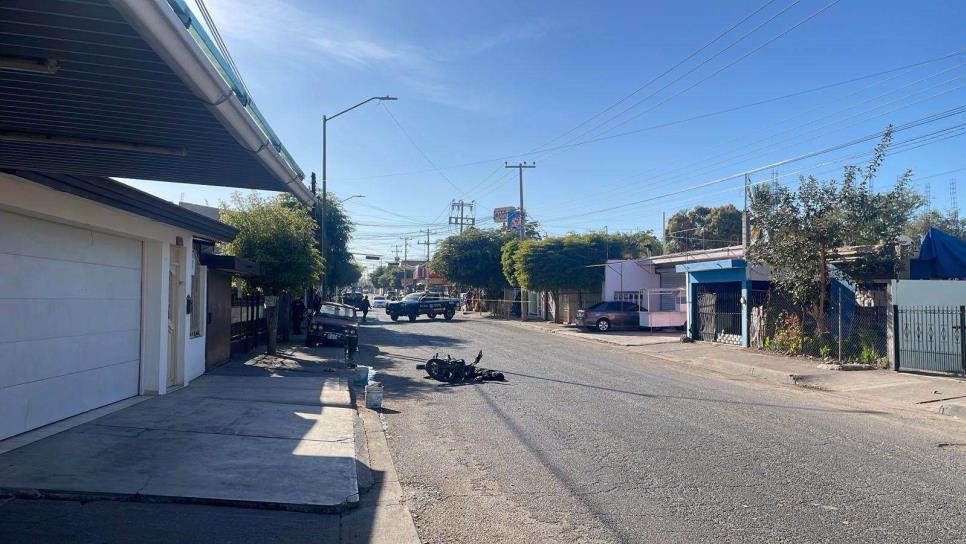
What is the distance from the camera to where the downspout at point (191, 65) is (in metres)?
3.65

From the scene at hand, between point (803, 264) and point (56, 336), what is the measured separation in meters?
17.1

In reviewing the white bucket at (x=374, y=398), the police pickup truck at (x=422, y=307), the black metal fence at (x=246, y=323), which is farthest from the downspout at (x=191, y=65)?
the police pickup truck at (x=422, y=307)

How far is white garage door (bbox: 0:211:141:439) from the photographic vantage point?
7.62 m

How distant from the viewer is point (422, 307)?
140 ft

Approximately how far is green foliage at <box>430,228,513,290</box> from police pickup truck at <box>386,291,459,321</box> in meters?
5.96

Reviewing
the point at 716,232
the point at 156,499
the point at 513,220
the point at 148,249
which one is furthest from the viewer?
the point at 513,220

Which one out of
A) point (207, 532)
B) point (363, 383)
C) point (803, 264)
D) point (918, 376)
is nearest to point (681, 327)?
point (803, 264)

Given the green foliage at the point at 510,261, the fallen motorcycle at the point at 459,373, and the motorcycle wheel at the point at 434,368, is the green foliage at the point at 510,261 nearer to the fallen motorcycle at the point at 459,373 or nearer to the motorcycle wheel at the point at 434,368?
the motorcycle wheel at the point at 434,368

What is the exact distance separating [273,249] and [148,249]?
8.29 metres

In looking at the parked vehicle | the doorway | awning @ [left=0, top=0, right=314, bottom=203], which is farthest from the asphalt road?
the parked vehicle

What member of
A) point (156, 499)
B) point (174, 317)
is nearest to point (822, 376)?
point (174, 317)

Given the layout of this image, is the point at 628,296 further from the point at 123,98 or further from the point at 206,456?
the point at 123,98

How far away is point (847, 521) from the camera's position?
5562mm

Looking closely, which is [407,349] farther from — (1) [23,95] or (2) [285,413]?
(1) [23,95]
